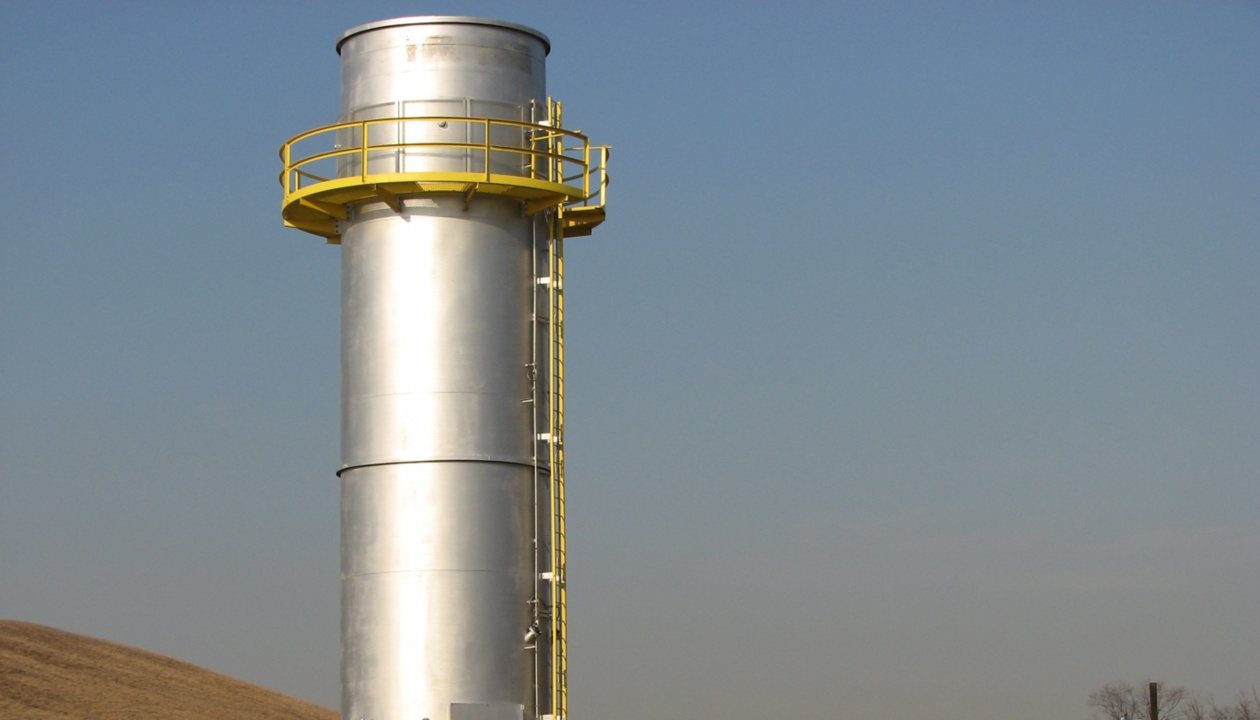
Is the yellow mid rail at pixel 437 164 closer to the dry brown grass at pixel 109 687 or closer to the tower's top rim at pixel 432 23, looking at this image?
the tower's top rim at pixel 432 23

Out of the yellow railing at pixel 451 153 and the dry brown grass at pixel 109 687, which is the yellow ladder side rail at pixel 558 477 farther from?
the dry brown grass at pixel 109 687

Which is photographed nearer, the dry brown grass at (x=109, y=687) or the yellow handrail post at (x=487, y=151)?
the yellow handrail post at (x=487, y=151)

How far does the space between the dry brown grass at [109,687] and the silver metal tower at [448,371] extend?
3806 cm

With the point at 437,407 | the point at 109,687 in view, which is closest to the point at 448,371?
the point at 437,407

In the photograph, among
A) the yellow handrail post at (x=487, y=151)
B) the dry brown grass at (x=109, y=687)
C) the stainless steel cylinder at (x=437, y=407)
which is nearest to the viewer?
the stainless steel cylinder at (x=437, y=407)

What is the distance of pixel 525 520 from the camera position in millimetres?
27516

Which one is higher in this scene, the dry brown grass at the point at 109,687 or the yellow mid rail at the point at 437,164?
the yellow mid rail at the point at 437,164

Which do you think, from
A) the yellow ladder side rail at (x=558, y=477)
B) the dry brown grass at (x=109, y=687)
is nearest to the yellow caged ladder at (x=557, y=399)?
the yellow ladder side rail at (x=558, y=477)

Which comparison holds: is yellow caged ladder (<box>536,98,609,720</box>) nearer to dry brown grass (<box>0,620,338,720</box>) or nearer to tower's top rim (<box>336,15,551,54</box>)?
tower's top rim (<box>336,15,551,54</box>)

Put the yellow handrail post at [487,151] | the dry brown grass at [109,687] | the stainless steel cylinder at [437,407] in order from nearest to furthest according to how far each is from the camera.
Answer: the stainless steel cylinder at [437,407] → the yellow handrail post at [487,151] → the dry brown grass at [109,687]

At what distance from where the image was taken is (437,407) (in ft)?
88.8

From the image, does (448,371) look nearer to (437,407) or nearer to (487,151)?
(437,407)

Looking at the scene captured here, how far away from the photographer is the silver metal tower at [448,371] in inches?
1051

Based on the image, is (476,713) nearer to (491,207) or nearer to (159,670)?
(491,207)
